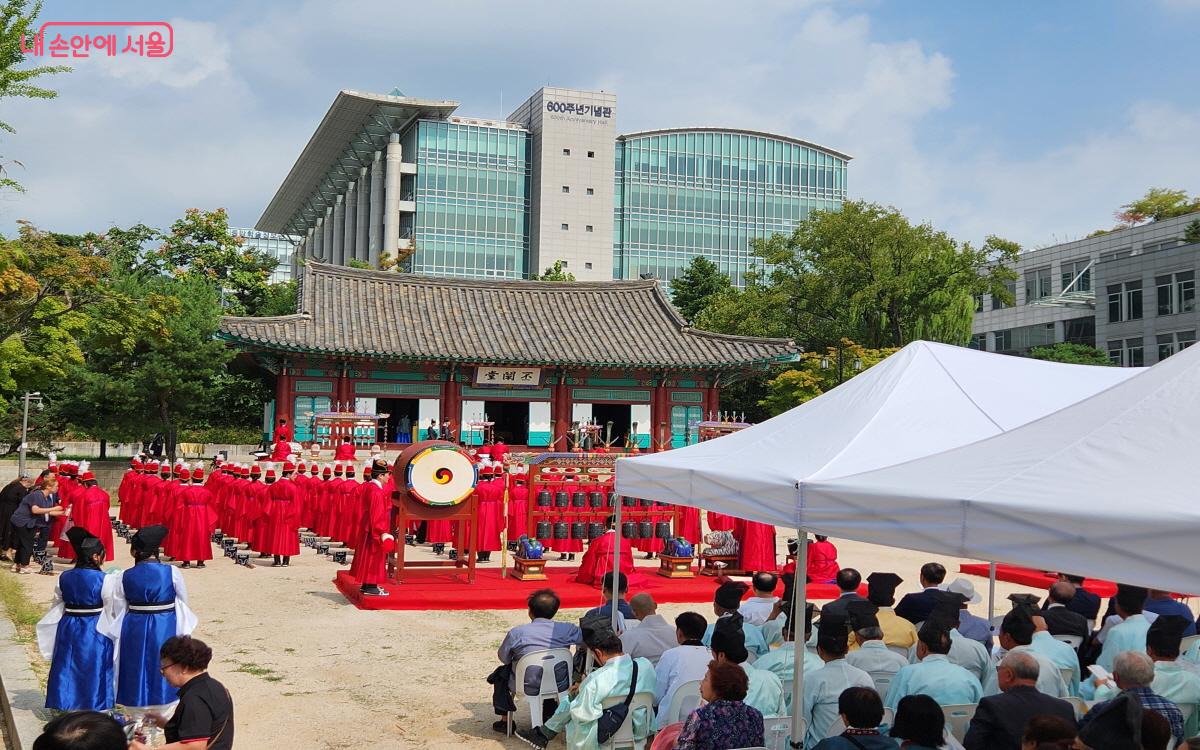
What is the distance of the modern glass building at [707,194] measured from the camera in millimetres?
63250

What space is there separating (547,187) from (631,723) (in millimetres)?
55751

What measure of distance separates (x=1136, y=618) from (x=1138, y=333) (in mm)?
40932

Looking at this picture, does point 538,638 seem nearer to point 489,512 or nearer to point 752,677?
point 752,677

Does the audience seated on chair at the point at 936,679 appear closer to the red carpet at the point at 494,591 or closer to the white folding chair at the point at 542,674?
the white folding chair at the point at 542,674

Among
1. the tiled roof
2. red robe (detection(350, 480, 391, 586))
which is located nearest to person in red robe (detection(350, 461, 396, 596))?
red robe (detection(350, 480, 391, 586))

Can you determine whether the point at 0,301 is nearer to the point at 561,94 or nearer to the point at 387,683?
the point at 387,683

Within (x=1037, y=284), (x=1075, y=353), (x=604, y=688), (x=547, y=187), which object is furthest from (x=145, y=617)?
(x=547, y=187)

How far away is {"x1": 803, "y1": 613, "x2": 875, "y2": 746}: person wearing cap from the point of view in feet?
16.7

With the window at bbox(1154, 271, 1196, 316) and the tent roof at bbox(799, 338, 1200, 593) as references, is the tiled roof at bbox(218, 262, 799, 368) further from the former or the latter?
the tent roof at bbox(799, 338, 1200, 593)

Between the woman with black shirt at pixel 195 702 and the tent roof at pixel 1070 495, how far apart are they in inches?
121

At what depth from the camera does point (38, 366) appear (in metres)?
18.6

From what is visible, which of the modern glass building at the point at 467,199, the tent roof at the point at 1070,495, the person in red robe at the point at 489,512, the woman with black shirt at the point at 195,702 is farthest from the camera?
the modern glass building at the point at 467,199

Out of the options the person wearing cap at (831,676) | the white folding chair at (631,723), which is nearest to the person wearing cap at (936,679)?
the person wearing cap at (831,676)

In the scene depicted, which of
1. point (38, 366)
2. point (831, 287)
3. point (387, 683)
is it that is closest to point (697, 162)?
point (831, 287)
